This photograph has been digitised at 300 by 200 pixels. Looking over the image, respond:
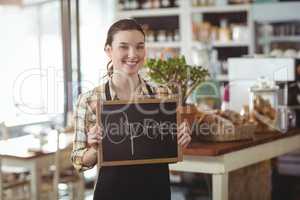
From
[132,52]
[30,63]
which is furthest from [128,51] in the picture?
[30,63]

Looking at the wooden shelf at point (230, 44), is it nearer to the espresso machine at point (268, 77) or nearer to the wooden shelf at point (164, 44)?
the wooden shelf at point (164, 44)

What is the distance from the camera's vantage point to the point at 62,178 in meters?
5.05

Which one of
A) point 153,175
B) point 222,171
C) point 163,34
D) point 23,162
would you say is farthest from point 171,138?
point 163,34

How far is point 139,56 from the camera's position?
6.56 ft

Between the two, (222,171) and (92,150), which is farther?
(222,171)

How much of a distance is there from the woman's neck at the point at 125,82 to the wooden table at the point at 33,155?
2.52 m

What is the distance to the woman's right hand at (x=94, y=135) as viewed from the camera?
1971 mm

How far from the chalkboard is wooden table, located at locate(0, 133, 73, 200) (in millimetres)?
2470

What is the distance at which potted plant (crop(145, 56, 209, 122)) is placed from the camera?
3.03m

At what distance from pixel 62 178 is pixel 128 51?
3.26 metres

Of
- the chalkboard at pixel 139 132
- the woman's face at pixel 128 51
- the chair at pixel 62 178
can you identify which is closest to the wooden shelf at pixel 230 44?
the chair at pixel 62 178

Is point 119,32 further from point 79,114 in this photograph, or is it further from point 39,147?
point 39,147

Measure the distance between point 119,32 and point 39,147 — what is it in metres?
2.87

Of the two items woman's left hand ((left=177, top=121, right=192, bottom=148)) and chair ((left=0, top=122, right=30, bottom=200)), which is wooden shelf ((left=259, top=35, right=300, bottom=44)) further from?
woman's left hand ((left=177, top=121, right=192, bottom=148))
